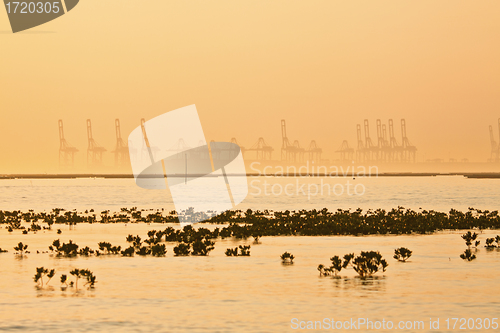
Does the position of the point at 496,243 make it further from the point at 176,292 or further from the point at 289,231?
the point at 176,292

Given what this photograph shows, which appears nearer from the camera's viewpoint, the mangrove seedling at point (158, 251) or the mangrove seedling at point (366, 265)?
the mangrove seedling at point (366, 265)

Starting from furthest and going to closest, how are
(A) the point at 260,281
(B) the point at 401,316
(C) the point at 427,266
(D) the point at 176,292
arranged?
(C) the point at 427,266 < (A) the point at 260,281 < (D) the point at 176,292 < (B) the point at 401,316

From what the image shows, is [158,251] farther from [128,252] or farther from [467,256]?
[467,256]

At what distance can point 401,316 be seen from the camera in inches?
669

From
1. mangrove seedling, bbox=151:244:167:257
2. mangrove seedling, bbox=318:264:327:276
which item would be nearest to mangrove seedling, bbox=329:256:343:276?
mangrove seedling, bbox=318:264:327:276

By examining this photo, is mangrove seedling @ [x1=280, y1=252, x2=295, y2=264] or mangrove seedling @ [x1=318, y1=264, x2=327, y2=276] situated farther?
mangrove seedling @ [x1=280, y1=252, x2=295, y2=264]

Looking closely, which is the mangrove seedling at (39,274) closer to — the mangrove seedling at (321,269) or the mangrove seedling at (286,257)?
the mangrove seedling at (321,269)

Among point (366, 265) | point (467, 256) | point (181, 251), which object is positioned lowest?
point (467, 256)

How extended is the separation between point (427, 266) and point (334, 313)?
9.65m

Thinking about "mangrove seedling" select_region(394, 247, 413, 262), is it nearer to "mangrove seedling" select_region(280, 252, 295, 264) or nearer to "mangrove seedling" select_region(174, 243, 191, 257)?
"mangrove seedling" select_region(280, 252, 295, 264)

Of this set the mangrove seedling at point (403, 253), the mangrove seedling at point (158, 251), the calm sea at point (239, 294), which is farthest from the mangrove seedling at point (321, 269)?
the mangrove seedling at point (158, 251)

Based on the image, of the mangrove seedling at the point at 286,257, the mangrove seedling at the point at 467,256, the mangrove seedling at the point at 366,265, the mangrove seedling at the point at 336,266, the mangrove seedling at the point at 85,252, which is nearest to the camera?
the mangrove seedling at the point at 336,266

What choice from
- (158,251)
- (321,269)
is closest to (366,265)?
(321,269)

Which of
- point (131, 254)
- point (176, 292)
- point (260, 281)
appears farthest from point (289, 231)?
point (176, 292)
